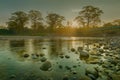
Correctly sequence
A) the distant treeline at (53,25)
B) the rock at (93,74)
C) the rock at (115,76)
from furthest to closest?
1. the distant treeline at (53,25)
2. the rock at (93,74)
3. the rock at (115,76)

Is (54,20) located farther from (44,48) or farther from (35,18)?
(44,48)

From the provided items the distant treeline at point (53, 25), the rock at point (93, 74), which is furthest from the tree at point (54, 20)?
the rock at point (93, 74)

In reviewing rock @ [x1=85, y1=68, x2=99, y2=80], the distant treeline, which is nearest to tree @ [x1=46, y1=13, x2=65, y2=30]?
the distant treeline

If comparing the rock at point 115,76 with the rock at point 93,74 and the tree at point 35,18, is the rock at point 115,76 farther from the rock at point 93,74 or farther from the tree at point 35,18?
the tree at point 35,18

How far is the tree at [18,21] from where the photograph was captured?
9998 centimetres

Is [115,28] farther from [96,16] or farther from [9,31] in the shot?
[9,31]

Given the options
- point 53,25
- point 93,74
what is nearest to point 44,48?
point 93,74

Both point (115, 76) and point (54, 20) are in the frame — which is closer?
point (115, 76)

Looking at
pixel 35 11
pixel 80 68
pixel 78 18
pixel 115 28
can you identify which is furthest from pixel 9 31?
pixel 80 68

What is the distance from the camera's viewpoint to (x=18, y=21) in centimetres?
10175

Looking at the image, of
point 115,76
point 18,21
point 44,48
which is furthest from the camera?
point 18,21

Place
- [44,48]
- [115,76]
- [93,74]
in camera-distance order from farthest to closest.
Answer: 1. [44,48]
2. [93,74]
3. [115,76]

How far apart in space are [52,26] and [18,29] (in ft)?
51.0

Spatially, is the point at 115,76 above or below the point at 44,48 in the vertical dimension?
below
